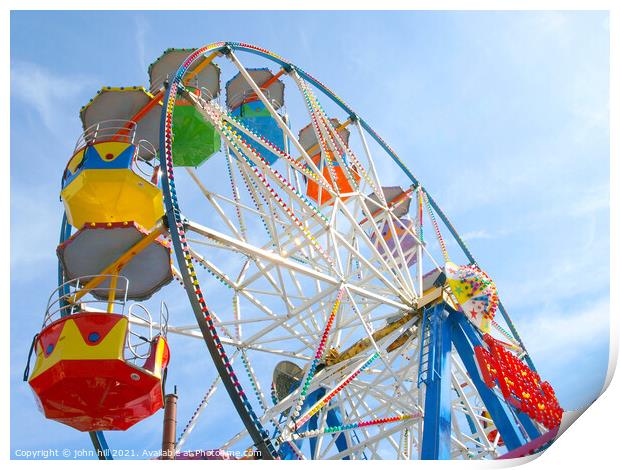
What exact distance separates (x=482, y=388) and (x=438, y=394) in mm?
1213

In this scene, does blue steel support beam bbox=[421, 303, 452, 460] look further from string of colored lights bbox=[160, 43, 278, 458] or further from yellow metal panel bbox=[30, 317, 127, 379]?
yellow metal panel bbox=[30, 317, 127, 379]

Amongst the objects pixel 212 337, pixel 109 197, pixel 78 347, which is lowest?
pixel 212 337

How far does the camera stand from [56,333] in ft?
25.8

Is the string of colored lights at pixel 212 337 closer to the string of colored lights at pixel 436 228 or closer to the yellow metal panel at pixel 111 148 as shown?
the yellow metal panel at pixel 111 148

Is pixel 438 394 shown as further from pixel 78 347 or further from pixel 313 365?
pixel 78 347

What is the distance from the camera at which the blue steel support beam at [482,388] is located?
10711 millimetres

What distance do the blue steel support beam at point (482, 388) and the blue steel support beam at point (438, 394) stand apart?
0.22 metres

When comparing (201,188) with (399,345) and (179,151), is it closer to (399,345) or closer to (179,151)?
(179,151)

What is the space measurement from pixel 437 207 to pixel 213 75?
612 cm

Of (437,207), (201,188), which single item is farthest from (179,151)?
(437,207)

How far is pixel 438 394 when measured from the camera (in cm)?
1067

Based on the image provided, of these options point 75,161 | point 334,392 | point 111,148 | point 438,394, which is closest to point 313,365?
point 334,392

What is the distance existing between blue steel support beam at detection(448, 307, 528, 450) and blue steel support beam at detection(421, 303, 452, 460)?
0.22 metres

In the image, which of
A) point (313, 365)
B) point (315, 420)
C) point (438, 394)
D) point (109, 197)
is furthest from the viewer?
point (315, 420)
